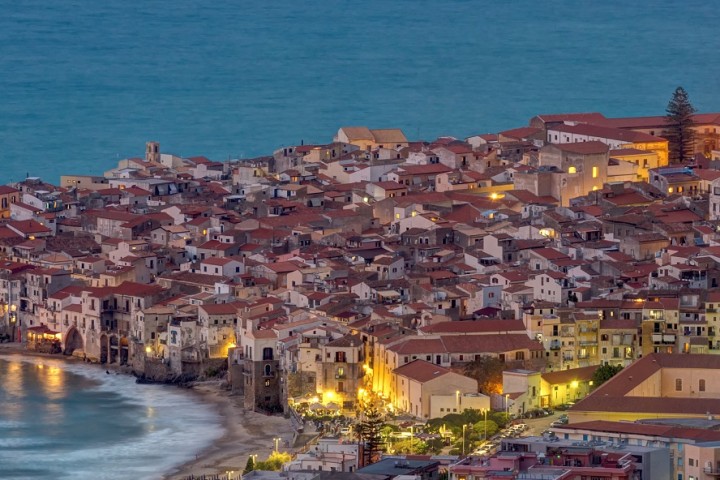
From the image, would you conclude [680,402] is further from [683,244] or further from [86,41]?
[86,41]

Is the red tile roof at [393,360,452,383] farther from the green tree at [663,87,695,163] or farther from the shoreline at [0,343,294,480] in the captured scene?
the green tree at [663,87,695,163]

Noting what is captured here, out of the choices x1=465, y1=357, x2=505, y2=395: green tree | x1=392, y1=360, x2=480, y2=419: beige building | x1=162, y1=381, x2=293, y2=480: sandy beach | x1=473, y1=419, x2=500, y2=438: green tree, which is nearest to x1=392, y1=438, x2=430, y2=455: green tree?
x1=473, y1=419, x2=500, y2=438: green tree

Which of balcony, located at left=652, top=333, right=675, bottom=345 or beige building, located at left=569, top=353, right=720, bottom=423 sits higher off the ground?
balcony, located at left=652, top=333, right=675, bottom=345

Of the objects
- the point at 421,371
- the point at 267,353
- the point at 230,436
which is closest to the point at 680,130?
the point at 267,353

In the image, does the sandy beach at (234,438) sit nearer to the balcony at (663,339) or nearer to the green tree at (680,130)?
the balcony at (663,339)

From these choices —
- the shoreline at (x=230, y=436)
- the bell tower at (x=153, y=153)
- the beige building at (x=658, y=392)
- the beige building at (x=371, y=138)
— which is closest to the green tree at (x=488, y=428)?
the beige building at (x=658, y=392)

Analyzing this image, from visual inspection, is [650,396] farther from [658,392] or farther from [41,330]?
[41,330]

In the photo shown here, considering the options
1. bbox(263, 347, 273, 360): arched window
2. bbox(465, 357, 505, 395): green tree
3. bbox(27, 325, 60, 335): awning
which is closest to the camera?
bbox(465, 357, 505, 395): green tree
